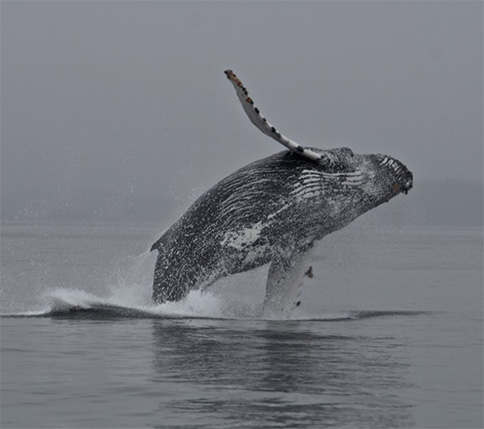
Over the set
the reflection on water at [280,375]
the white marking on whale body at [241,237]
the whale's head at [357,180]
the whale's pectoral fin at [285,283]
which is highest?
the whale's head at [357,180]

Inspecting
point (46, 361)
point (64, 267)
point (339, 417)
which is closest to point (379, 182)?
point (46, 361)

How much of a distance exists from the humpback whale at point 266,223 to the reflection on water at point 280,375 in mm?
1148

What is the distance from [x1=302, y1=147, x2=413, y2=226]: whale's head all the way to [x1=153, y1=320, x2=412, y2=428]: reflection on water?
2.27 meters

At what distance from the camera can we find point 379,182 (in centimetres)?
1645

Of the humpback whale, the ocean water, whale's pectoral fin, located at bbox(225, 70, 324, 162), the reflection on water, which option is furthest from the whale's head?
the reflection on water

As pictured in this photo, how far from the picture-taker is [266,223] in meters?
15.5

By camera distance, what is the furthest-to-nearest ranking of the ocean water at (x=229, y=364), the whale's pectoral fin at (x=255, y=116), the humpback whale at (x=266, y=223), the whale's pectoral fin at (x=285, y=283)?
1. the whale's pectoral fin at (x=285, y=283)
2. the humpback whale at (x=266, y=223)
3. the whale's pectoral fin at (x=255, y=116)
4. the ocean water at (x=229, y=364)

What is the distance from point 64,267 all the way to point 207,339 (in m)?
20.8

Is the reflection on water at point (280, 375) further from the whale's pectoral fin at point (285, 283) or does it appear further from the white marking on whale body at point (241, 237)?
the whale's pectoral fin at point (285, 283)

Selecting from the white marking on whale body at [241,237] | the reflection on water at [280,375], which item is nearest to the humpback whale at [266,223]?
the white marking on whale body at [241,237]

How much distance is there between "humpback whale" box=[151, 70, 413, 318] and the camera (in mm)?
15398

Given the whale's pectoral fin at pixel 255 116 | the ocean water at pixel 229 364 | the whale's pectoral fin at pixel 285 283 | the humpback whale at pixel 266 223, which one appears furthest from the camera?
the whale's pectoral fin at pixel 285 283

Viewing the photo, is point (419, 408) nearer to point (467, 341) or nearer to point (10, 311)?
point (467, 341)

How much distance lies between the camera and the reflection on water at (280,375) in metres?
9.02
